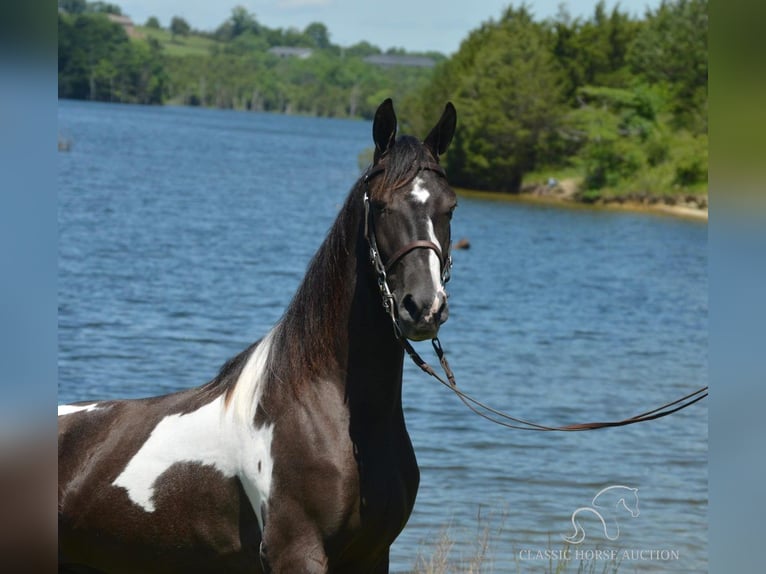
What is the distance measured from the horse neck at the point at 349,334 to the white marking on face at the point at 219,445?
0.49 feet

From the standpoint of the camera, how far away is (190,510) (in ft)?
12.4

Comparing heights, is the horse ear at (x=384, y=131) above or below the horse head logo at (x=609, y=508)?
above

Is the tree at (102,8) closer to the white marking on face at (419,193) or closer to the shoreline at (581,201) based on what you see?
the shoreline at (581,201)

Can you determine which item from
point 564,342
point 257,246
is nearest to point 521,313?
point 564,342

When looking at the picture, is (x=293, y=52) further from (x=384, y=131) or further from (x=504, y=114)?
(x=384, y=131)

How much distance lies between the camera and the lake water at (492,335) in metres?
9.66

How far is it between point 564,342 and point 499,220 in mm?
26659

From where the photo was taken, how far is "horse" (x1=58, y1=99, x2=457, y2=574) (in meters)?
3.44

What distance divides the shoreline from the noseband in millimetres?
50016

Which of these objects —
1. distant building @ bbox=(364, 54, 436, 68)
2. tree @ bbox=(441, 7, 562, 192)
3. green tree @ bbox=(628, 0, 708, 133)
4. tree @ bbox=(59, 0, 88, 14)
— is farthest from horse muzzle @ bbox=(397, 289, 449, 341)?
distant building @ bbox=(364, 54, 436, 68)

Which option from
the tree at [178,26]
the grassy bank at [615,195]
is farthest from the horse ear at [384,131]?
the tree at [178,26]

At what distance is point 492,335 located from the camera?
2105 cm

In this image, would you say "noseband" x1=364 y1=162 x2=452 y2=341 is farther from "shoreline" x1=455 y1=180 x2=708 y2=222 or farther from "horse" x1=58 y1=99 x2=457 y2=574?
"shoreline" x1=455 y1=180 x2=708 y2=222
